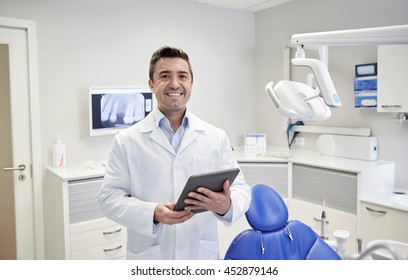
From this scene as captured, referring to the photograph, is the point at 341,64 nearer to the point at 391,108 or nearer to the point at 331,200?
the point at 391,108

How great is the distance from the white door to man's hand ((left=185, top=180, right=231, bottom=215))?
1832mm

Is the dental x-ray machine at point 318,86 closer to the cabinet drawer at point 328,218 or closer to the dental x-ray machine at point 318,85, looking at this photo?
the dental x-ray machine at point 318,85

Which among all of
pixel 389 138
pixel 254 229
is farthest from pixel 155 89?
pixel 389 138

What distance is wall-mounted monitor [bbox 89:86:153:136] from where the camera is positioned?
279cm

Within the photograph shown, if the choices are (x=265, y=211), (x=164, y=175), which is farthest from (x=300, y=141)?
(x=164, y=175)

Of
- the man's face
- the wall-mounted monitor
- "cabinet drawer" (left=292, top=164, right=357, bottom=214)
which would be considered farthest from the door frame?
"cabinet drawer" (left=292, top=164, right=357, bottom=214)

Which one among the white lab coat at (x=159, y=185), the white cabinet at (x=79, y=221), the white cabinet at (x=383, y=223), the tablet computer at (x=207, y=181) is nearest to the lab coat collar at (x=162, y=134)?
the white lab coat at (x=159, y=185)

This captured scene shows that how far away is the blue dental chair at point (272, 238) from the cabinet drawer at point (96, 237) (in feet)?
4.02

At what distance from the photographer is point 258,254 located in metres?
1.61

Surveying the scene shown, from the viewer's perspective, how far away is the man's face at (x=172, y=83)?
1.36 meters

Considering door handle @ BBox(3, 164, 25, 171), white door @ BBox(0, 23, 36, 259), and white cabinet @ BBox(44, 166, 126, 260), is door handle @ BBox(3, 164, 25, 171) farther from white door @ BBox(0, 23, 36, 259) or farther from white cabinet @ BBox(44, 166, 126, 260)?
white cabinet @ BBox(44, 166, 126, 260)

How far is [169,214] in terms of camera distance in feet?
4.14
